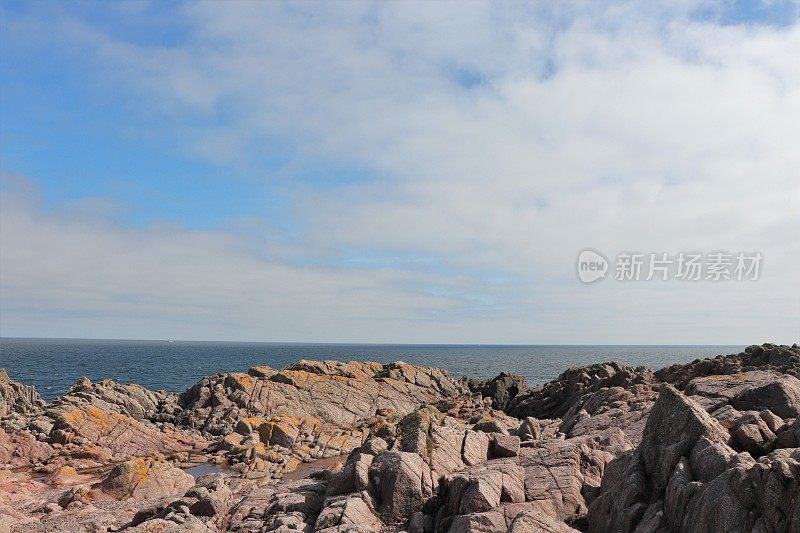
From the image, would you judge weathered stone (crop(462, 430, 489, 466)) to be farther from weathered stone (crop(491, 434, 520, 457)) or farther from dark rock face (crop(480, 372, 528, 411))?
dark rock face (crop(480, 372, 528, 411))

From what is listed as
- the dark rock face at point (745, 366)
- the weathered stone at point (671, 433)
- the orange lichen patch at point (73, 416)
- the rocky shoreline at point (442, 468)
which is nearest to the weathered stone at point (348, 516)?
the rocky shoreline at point (442, 468)

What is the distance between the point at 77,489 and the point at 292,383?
1469 inches

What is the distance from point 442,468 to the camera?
23922 mm

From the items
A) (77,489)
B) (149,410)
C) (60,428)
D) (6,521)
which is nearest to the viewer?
(6,521)

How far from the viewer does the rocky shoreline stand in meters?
16.0

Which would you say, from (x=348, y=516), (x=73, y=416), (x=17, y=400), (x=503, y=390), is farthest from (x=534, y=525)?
(x=503, y=390)

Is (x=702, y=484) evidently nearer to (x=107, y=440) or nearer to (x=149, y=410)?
(x=107, y=440)

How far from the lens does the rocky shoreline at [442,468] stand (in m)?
16.0

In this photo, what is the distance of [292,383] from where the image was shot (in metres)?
68.1

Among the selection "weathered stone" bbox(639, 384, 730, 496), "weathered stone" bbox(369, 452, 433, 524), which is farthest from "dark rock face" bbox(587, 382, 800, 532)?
"weathered stone" bbox(369, 452, 433, 524)

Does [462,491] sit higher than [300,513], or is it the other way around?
[462,491]

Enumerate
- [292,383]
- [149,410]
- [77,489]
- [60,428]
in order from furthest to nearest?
[292,383]
[149,410]
[60,428]
[77,489]

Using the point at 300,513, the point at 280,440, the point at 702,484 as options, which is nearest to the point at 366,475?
the point at 300,513

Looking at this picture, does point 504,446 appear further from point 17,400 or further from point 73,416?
point 17,400
